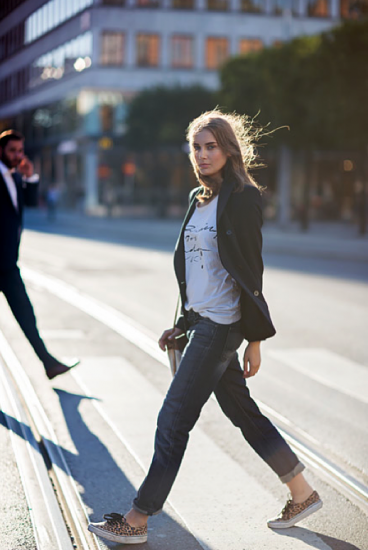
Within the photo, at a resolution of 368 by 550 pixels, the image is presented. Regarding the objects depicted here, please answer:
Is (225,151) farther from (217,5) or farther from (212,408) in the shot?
(217,5)

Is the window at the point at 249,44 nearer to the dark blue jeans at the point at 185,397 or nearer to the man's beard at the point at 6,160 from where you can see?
the man's beard at the point at 6,160

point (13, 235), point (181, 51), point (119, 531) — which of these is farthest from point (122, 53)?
point (119, 531)

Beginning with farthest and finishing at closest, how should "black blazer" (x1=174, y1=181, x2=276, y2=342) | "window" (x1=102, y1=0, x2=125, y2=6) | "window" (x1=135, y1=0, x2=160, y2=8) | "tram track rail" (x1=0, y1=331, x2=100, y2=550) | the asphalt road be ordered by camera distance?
"window" (x1=135, y1=0, x2=160, y2=8), "window" (x1=102, y1=0, x2=125, y2=6), the asphalt road, "tram track rail" (x1=0, y1=331, x2=100, y2=550), "black blazer" (x1=174, y1=181, x2=276, y2=342)

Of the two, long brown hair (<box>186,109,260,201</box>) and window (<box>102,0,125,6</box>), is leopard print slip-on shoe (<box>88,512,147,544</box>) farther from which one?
window (<box>102,0,125,6</box>)

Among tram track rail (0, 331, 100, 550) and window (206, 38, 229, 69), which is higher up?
window (206, 38, 229, 69)

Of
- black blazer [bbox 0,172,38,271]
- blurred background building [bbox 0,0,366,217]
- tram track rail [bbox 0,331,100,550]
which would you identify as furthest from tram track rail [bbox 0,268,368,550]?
blurred background building [bbox 0,0,366,217]

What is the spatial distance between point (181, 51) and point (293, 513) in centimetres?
5509

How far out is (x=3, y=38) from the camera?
79500 mm

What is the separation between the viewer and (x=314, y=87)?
31.9m

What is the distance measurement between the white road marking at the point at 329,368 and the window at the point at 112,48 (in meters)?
48.4

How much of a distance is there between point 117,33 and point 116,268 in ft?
131

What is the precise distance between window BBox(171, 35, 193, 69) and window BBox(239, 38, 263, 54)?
10.7 ft

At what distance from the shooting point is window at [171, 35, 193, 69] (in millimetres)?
56781

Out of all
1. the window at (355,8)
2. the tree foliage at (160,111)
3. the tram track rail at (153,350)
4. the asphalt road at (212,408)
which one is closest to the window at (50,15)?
the tree foliage at (160,111)
